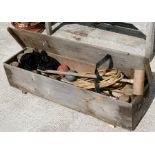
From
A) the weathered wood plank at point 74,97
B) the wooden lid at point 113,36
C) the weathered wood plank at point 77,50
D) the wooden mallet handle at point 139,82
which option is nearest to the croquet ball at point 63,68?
the weathered wood plank at point 77,50

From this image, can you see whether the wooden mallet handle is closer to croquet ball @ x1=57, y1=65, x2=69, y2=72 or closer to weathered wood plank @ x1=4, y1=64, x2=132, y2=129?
weathered wood plank @ x1=4, y1=64, x2=132, y2=129

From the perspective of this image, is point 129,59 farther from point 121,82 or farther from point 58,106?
point 58,106

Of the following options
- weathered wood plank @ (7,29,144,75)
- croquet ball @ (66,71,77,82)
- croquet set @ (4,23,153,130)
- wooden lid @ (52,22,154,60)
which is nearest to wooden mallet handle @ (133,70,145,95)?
croquet set @ (4,23,153,130)

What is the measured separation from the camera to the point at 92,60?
6203 millimetres

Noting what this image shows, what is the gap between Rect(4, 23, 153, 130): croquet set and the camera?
525 centimetres

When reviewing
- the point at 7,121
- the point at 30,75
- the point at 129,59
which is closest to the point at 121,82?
the point at 129,59

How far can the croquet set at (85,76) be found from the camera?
17.2ft

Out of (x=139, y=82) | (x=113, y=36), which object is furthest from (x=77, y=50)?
(x=113, y=36)

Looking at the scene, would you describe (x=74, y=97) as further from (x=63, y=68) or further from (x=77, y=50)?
(x=77, y=50)

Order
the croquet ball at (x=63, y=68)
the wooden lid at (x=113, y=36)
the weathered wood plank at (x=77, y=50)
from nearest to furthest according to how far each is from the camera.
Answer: the weathered wood plank at (x=77, y=50) → the croquet ball at (x=63, y=68) → the wooden lid at (x=113, y=36)

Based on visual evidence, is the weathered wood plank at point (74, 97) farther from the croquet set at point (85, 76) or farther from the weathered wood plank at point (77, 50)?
the weathered wood plank at point (77, 50)

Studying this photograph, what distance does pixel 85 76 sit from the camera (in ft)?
19.0

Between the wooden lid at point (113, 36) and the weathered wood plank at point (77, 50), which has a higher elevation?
the weathered wood plank at point (77, 50)
